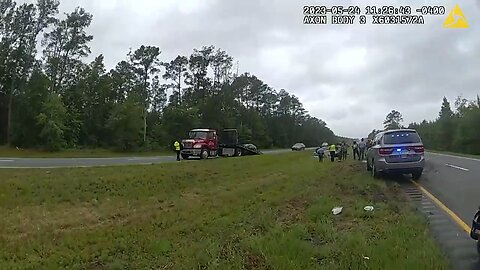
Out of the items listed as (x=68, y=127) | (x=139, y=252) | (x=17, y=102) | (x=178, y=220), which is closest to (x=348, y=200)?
(x=178, y=220)

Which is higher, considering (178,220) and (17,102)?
(17,102)

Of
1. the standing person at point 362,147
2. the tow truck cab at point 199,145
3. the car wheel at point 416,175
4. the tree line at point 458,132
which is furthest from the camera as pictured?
the tree line at point 458,132

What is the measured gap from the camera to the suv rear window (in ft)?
53.3

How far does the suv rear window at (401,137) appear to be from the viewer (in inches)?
640

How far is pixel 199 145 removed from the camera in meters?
35.0

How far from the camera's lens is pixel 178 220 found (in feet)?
40.1

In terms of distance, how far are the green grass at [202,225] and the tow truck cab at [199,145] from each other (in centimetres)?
1471

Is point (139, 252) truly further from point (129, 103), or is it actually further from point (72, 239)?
point (129, 103)

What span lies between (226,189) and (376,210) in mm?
9086

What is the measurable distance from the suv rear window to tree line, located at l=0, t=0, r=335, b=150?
138 feet

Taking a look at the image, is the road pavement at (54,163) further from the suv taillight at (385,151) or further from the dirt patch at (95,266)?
the dirt patch at (95,266)

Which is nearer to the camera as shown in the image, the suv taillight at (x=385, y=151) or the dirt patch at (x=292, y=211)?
the dirt patch at (x=292, y=211)

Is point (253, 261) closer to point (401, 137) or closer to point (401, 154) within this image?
point (401, 154)

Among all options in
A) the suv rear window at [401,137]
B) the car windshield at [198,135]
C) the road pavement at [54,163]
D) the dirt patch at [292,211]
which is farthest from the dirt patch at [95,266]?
the car windshield at [198,135]
